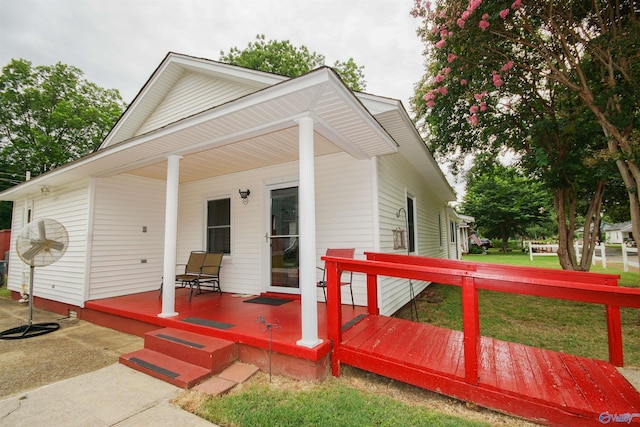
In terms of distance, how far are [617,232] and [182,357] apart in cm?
5360

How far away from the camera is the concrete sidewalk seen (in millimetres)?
2059

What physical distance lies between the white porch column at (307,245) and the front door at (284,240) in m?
2.11

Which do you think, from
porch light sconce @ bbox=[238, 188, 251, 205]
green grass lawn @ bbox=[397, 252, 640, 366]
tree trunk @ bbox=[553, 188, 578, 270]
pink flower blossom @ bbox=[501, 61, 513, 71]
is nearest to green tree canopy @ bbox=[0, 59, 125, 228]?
porch light sconce @ bbox=[238, 188, 251, 205]

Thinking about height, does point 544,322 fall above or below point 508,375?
below

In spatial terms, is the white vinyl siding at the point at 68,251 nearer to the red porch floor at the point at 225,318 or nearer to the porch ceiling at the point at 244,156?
the red porch floor at the point at 225,318

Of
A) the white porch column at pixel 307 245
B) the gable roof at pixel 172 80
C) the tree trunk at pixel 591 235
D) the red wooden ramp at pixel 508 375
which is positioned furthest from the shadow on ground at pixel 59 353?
the tree trunk at pixel 591 235

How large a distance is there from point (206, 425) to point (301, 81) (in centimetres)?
274

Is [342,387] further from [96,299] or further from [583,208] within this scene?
[583,208]

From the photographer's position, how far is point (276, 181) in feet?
16.6

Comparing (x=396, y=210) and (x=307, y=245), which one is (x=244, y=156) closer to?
(x=307, y=245)

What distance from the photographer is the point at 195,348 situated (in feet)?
9.34

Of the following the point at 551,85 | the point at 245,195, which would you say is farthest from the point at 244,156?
the point at 551,85

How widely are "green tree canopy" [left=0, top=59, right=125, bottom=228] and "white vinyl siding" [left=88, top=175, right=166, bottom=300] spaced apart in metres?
15.3

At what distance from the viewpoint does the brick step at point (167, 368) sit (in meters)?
2.57
